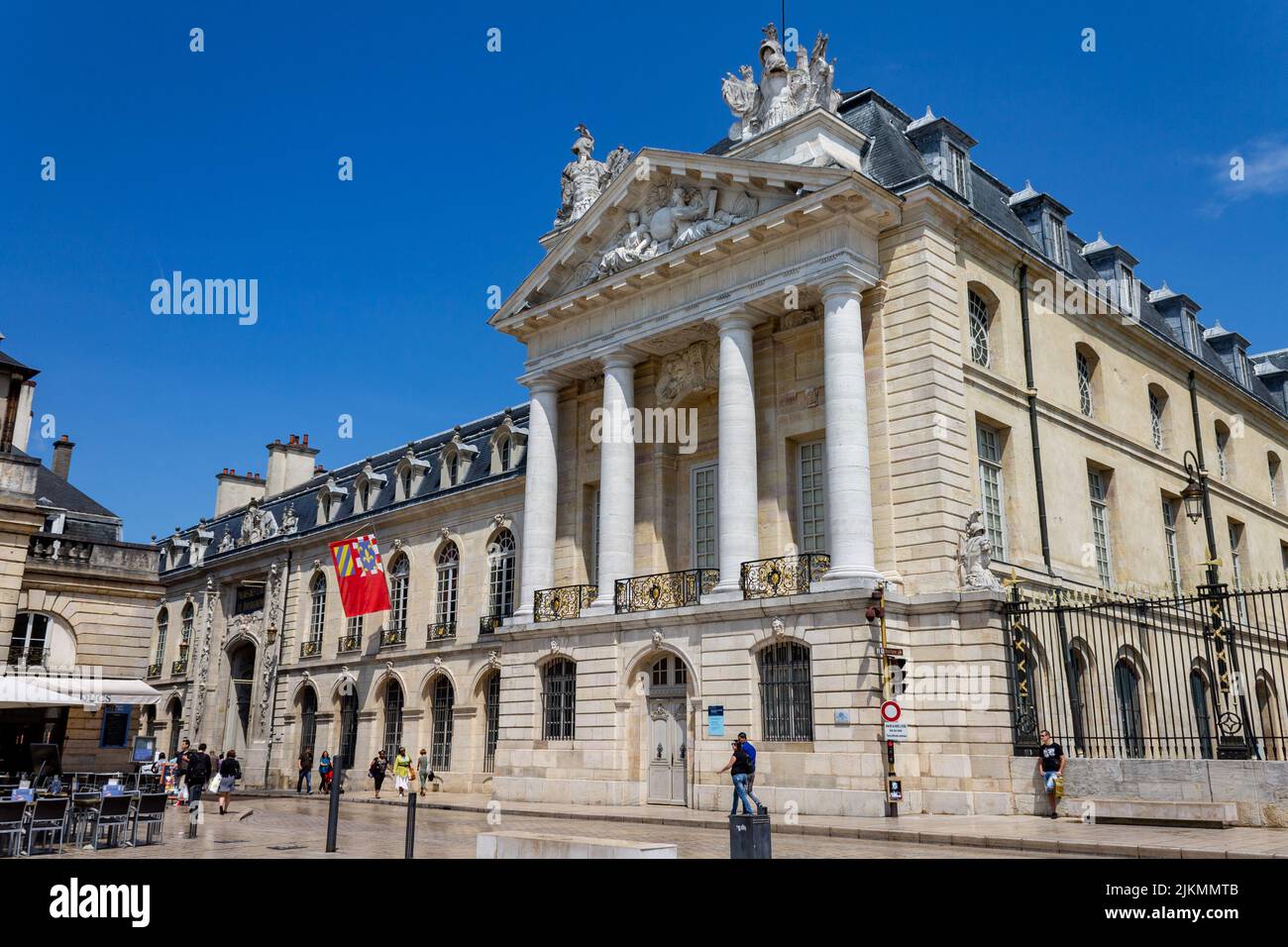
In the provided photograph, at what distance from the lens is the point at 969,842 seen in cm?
1462

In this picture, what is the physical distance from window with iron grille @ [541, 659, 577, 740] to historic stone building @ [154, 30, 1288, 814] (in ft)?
0.24

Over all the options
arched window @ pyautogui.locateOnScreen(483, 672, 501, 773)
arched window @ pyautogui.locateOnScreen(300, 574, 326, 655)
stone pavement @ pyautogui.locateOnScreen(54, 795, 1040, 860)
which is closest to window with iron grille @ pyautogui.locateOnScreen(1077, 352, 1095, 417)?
stone pavement @ pyautogui.locateOnScreen(54, 795, 1040, 860)

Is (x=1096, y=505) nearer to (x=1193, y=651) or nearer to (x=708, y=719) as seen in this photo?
(x=1193, y=651)

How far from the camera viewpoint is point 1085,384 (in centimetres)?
2698

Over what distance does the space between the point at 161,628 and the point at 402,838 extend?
37.0m

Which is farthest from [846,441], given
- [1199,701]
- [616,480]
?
[1199,701]

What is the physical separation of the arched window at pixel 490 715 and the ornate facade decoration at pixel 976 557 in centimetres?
1561

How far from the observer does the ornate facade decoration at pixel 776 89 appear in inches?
960

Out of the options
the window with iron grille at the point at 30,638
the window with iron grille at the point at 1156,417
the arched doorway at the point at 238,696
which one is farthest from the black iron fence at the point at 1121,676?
the arched doorway at the point at 238,696

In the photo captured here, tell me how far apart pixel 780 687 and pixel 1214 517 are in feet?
55.9

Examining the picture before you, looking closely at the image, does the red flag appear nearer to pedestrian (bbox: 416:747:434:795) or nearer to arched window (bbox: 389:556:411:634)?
arched window (bbox: 389:556:411:634)

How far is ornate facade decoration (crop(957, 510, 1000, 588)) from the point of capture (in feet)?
65.1

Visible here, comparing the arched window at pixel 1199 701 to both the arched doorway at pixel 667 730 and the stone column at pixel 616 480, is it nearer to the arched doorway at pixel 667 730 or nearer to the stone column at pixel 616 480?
the arched doorway at pixel 667 730
